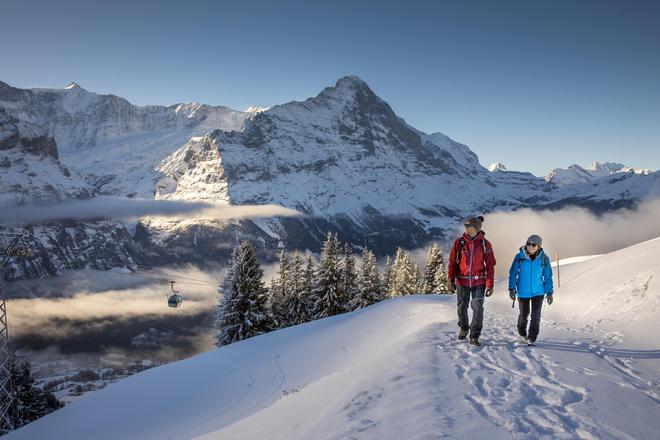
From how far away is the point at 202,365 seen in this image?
1934 centimetres

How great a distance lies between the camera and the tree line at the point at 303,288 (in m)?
35.0

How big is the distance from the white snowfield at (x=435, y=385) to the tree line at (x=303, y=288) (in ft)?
49.6

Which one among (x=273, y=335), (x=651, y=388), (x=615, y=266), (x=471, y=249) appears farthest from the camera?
(x=273, y=335)

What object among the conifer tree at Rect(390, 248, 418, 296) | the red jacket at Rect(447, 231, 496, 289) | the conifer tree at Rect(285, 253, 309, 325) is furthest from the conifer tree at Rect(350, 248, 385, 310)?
the red jacket at Rect(447, 231, 496, 289)

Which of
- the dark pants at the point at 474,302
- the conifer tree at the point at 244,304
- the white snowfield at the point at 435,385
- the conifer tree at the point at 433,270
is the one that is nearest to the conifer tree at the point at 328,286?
the conifer tree at the point at 244,304

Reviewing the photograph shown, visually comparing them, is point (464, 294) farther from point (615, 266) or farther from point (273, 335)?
point (273, 335)

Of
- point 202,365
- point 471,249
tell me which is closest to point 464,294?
point 471,249

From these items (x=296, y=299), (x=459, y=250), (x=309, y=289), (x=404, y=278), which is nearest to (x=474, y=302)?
(x=459, y=250)

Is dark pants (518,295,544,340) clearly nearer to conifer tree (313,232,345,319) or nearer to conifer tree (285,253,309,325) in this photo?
conifer tree (313,232,345,319)

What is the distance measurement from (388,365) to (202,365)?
14043mm

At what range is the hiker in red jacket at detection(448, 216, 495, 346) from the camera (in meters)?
8.73

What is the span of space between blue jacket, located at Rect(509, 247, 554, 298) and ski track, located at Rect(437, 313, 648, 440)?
129 centimetres

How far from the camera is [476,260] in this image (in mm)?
8773

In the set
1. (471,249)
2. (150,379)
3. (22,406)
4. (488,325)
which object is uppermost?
(471,249)
